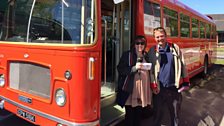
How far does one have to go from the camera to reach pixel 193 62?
9.98m

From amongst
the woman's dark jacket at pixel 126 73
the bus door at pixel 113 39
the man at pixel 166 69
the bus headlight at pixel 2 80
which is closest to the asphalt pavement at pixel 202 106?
the bus door at pixel 113 39

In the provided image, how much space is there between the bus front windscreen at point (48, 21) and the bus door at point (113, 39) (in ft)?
4.43

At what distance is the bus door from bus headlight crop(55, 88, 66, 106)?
978 mm

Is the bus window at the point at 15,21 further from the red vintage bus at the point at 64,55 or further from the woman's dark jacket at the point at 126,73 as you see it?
the woman's dark jacket at the point at 126,73

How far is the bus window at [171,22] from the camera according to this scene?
7.13 meters

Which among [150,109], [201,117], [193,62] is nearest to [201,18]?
[193,62]

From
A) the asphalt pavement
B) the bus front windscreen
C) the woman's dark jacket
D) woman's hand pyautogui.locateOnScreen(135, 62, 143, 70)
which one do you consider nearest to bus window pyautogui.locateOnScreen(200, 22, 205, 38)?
the asphalt pavement

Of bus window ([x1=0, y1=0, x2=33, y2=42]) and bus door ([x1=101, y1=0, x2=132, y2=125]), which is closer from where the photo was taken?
bus window ([x1=0, y1=0, x2=33, y2=42])

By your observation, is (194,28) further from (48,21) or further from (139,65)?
(48,21)

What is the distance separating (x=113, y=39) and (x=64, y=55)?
1.95 meters

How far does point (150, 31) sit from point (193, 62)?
460cm

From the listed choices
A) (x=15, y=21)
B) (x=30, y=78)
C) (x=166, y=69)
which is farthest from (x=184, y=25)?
(x=30, y=78)

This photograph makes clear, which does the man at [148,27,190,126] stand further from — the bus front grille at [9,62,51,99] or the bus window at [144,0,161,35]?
the bus front grille at [9,62,51,99]

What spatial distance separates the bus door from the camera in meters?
4.99
